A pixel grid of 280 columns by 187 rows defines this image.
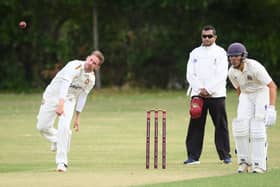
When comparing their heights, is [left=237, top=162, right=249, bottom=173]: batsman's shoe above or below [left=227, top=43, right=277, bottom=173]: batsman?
below

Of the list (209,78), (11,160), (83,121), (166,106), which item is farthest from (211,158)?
(166,106)

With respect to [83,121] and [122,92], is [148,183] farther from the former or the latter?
[122,92]

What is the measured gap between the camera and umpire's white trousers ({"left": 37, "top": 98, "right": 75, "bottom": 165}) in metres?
14.3

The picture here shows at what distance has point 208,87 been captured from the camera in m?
16.1

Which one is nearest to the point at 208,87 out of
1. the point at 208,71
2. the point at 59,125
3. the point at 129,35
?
the point at 208,71

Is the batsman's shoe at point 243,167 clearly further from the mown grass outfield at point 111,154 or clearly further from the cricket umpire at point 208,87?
the cricket umpire at point 208,87

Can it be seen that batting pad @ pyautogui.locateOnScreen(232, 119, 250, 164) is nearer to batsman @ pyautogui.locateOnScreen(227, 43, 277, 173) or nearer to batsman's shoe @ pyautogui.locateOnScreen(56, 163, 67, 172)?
batsman @ pyautogui.locateOnScreen(227, 43, 277, 173)

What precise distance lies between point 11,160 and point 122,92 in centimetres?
2312

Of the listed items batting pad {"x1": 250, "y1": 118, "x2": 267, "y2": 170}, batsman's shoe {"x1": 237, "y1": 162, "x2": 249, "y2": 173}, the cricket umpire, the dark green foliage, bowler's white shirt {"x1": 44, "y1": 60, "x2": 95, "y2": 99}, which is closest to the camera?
batting pad {"x1": 250, "y1": 118, "x2": 267, "y2": 170}

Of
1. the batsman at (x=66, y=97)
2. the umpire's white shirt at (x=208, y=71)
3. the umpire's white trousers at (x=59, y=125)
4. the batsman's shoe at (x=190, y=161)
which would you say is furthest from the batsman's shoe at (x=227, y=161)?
the umpire's white trousers at (x=59, y=125)

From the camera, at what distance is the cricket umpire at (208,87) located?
16.1 metres

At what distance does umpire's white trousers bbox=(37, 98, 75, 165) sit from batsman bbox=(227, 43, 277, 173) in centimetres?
220

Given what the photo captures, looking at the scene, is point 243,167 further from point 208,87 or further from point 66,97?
point 66,97

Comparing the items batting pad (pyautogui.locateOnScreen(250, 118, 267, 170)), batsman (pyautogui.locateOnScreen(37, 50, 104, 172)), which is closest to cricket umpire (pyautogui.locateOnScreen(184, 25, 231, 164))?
batsman (pyautogui.locateOnScreen(37, 50, 104, 172))
